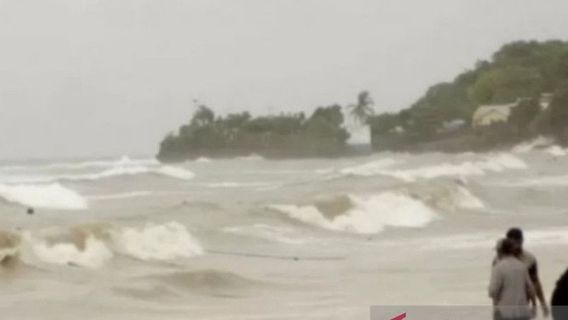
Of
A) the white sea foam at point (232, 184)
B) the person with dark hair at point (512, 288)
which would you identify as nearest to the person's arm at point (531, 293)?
the person with dark hair at point (512, 288)

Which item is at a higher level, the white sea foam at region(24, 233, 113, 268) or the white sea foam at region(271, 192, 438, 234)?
the white sea foam at region(271, 192, 438, 234)

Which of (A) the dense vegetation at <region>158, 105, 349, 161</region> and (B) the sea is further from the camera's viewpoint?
(A) the dense vegetation at <region>158, 105, 349, 161</region>

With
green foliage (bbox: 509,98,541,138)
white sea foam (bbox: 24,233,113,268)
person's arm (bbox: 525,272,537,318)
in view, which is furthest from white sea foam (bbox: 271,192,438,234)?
person's arm (bbox: 525,272,537,318)

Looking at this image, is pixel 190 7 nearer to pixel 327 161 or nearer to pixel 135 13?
pixel 135 13

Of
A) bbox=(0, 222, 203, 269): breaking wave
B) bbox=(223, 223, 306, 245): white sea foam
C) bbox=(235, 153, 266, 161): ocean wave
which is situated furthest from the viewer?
bbox=(235, 153, 266, 161): ocean wave

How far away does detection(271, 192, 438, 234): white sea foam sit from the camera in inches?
113

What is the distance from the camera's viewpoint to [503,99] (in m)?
3.04

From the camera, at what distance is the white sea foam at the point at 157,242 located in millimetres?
2695

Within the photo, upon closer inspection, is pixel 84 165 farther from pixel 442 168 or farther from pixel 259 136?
pixel 442 168

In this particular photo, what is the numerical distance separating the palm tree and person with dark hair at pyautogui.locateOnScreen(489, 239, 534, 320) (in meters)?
0.70

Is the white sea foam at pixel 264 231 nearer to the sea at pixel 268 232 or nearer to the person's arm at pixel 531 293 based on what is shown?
the sea at pixel 268 232

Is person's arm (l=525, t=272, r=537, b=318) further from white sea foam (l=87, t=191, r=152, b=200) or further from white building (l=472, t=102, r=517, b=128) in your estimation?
white sea foam (l=87, t=191, r=152, b=200)

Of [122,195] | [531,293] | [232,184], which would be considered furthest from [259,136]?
[531,293]

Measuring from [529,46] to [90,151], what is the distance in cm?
123
